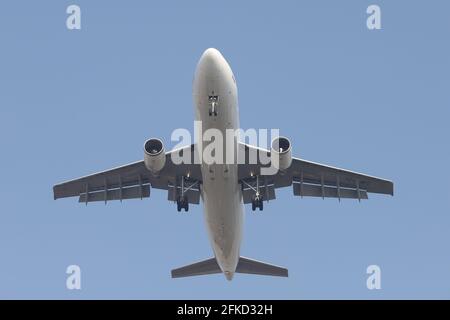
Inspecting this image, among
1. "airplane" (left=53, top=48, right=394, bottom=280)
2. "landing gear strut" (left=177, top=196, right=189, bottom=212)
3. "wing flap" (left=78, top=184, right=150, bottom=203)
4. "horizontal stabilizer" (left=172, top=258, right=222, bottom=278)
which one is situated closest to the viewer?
"airplane" (left=53, top=48, right=394, bottom=280)

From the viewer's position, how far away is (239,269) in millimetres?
37875

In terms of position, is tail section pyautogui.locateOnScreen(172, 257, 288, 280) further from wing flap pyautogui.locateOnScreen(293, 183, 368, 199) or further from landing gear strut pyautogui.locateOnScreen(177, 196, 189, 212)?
landing gear strut pyautogui.locateOnScreen(177, 196, 189, 212)

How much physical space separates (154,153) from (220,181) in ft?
9.44

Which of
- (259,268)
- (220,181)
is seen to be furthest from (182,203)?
(259,268)

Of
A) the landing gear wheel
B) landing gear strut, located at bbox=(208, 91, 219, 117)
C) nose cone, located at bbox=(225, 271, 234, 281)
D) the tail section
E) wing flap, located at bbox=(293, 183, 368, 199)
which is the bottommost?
nose cone, located at bbox=(225, 271, 234, 281)

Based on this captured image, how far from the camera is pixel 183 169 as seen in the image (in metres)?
34.5

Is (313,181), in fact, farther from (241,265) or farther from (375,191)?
(241,265)

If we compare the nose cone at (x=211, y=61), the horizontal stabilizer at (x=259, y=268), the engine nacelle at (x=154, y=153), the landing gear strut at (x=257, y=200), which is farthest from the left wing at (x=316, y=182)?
the nose cone at (x=211, y=61)

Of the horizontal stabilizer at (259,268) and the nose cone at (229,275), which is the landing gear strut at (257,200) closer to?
the nose cone at (229,275)

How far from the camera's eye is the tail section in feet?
123

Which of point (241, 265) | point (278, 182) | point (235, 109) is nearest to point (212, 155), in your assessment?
point (235, 109)

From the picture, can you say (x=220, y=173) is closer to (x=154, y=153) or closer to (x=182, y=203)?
(x=154, y=153)

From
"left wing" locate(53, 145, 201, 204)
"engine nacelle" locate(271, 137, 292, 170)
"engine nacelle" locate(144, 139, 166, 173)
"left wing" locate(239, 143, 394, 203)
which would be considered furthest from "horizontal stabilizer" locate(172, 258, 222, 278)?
"engine nacelle" locate(271, 137, 292, 170)

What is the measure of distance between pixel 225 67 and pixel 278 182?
8.15 metres
